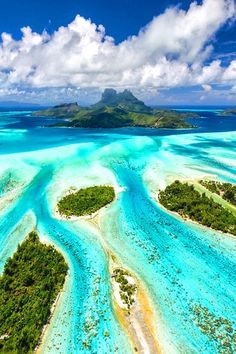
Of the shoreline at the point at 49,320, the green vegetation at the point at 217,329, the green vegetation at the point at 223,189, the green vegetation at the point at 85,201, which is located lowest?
the green vegetation at the point at 223,189

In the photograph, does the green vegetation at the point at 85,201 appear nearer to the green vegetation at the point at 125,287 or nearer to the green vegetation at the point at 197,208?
the green vegetation at the point at 197,208

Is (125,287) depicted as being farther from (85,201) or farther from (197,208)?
(85,201)

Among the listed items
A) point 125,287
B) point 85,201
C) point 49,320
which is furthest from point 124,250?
point 85,201

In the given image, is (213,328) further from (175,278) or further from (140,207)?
(140,207)

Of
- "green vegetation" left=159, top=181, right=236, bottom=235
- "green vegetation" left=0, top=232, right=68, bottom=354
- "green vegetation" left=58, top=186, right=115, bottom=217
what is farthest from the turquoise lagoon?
"green vegetation" left=58, top=186, right=115, bottom=217

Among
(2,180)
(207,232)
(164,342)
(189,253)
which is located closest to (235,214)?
(207,232)

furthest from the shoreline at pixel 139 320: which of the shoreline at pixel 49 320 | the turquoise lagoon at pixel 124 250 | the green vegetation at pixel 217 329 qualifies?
the shoreline at pixel 49 320

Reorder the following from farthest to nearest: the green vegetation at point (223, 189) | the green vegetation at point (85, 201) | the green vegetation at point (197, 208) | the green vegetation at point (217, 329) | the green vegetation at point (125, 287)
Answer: the green vegetation at point (223, 189) → the green vegetation at point (85, 201) → the green vegetation at point (197, 208) → the green vegetation at point (125, 287) → the green vegetation at point (217, 329)

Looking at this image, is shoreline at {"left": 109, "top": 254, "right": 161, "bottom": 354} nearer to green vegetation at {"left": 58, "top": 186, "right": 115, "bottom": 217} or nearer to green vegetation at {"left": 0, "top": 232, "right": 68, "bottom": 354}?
green vegetation at {"left": 0, "top": 232, "right": 68, "bottom": 354}
